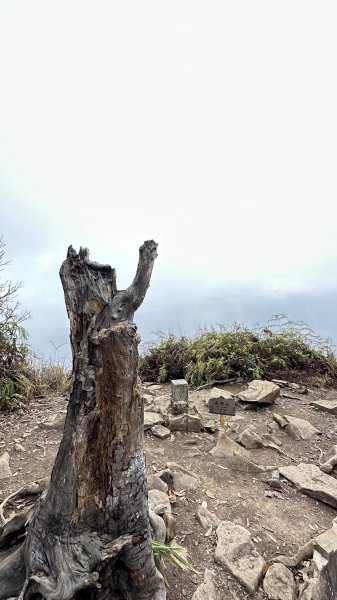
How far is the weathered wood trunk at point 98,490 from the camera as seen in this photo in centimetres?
208

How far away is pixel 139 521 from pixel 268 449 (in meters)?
3.58

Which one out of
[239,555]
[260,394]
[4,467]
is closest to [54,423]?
[4,467]

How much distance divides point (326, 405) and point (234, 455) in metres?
3.14

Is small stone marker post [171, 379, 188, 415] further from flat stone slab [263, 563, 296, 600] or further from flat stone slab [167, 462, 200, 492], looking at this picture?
flat stone slab [263, 563, 296, 600]

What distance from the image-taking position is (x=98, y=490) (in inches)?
86.1

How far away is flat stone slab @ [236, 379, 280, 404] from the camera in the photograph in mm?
6715

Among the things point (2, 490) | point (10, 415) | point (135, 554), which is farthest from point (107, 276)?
point (10, 415)

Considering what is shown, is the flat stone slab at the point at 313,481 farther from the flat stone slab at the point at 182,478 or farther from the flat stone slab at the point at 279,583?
the flat stone slab at the point at 279,583

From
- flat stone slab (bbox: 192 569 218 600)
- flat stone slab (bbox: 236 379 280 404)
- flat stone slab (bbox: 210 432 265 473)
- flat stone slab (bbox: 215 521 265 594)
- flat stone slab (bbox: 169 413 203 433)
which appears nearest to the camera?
flat stone slab (bbox: 192 569 218 600)

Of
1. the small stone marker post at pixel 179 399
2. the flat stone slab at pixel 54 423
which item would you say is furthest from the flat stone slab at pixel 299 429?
the flat stone slab at pixel 54 423

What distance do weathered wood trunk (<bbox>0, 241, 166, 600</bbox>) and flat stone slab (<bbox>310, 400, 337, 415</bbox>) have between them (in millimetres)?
5504

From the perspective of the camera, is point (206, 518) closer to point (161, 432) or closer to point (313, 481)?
point (313, 481)

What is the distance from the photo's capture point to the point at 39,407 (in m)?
6.83

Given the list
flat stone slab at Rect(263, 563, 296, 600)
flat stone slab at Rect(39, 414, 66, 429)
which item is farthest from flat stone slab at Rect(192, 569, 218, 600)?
flat stone slab at Rect(39, 414, 66, 429)
